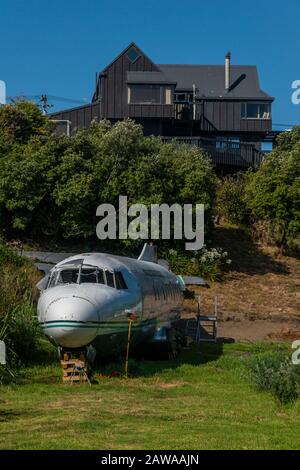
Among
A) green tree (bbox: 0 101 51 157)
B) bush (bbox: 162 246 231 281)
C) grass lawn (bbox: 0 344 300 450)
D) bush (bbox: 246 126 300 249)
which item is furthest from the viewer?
bush (bbox: 246 126 300 249)

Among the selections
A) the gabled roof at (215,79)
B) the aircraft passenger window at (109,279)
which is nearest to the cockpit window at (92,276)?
the aircraft passenger window at (109,279)

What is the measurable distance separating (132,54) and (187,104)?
5.63 m

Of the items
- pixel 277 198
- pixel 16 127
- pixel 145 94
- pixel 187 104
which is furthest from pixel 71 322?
pixel 187 104

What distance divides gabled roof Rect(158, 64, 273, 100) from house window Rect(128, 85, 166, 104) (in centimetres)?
382

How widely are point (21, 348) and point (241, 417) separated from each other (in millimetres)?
8176

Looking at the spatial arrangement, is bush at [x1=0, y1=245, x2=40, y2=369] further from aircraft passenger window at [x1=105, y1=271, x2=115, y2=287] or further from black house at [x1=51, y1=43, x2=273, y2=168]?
black house at [x1=51, y1=43, x2=273, y2=168]

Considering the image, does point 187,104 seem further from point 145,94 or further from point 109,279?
point 109,279

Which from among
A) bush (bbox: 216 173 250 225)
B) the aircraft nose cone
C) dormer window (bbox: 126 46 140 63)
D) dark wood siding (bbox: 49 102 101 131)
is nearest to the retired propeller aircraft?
the aircraft nose cone

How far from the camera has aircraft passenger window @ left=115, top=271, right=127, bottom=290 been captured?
18.2 m

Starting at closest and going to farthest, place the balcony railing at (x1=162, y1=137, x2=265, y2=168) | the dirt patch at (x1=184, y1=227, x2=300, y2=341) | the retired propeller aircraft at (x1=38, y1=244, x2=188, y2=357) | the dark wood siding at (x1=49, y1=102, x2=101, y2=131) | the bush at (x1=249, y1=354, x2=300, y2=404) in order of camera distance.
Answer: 1. the bush at (x1=249, y1=354, x2=300, y2=404)
2. the retired propeller aircraft at (x1=38, y1=244, x2=188, y2=357)
3. the dirt patch at (x1=184, y1=227, x2=300, y2=341)
4. the balcony railing at (x1=162, y1=137, x2=265, y2=168)
5. the dark wood siding at (x1=49, y1=102, x2=101, y2=131)

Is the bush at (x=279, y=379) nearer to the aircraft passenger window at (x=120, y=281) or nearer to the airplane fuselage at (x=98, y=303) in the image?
the airplane fuselage at (x=98, y=303)

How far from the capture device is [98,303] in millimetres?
16766

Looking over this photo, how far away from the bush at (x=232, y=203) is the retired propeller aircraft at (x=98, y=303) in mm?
27031

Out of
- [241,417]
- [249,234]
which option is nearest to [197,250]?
[249,234]
